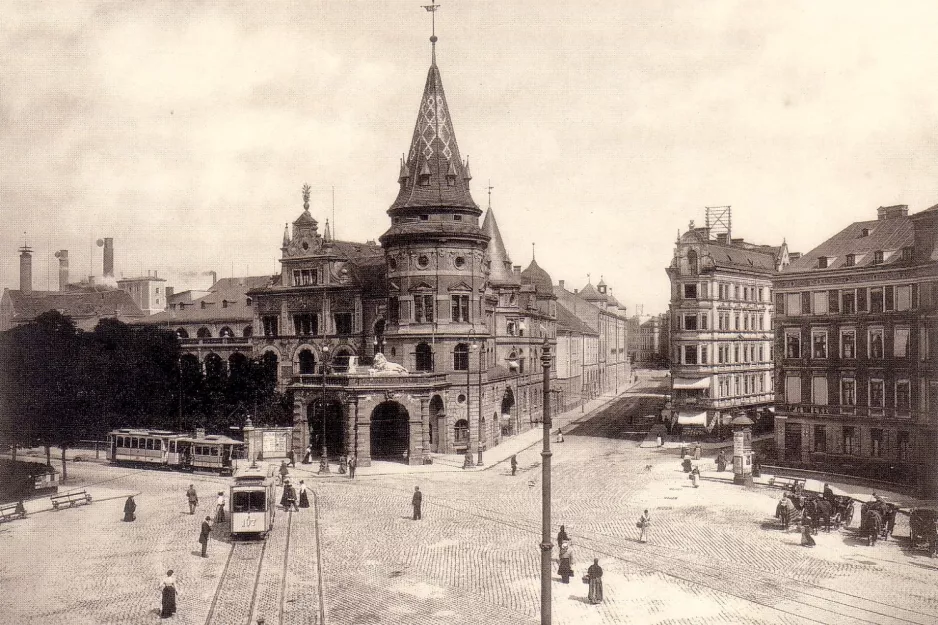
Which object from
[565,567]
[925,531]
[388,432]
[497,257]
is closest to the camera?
[565,567]

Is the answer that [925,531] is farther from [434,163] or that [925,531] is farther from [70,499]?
[434,163]

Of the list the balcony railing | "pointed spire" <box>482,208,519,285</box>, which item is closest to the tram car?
"pointed spire" <box>482,208,519,285</box>

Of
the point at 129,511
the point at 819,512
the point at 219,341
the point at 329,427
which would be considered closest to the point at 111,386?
the point at 329,427

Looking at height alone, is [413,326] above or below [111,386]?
above

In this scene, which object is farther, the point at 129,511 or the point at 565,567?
the point at 129,511

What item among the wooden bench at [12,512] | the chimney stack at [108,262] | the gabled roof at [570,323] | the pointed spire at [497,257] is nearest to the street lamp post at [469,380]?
the pointed spire at [497,257]

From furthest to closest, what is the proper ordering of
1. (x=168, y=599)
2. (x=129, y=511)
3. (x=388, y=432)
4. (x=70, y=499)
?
(x=388, y=432) → (x=70, y=499) → (x=129, y=511) → (x=168, y=599)
